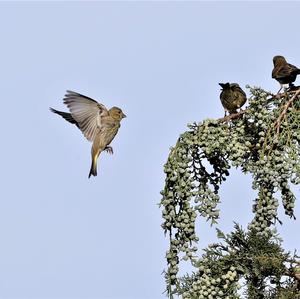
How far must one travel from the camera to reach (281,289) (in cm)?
485

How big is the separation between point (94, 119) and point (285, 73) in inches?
104

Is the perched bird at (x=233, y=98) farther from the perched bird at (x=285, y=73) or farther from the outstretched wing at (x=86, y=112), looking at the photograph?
the outstretched wing at (x=86, y=112)

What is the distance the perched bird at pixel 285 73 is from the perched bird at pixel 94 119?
2.32m

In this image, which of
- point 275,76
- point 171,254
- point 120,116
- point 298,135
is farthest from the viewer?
point 120,116

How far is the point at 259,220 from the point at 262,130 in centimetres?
73

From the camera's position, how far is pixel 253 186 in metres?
4.96

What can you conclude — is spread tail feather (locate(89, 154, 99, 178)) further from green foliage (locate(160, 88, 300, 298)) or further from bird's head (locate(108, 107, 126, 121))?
green foliage (locate(160, 88, 300, 298))

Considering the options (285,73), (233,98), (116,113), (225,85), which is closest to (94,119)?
(116,113)

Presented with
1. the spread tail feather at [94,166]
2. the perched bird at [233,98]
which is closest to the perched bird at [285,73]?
the perched bird at [233,98]

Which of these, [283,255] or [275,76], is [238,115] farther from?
[275,76]

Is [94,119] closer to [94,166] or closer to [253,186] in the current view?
[94,166]

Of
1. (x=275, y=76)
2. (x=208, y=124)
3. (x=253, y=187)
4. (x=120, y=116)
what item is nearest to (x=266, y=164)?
(x=253, y=187)

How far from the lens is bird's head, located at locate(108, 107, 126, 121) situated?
28.8ft

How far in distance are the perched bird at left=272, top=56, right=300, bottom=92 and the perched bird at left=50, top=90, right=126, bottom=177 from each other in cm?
232
